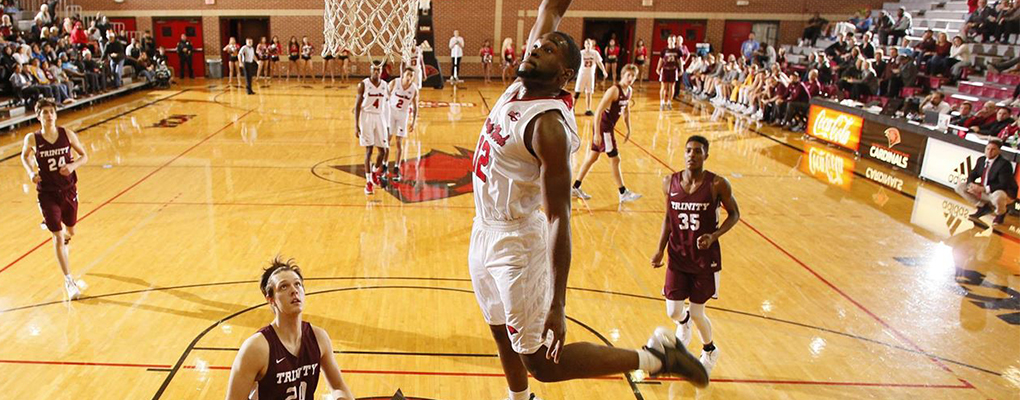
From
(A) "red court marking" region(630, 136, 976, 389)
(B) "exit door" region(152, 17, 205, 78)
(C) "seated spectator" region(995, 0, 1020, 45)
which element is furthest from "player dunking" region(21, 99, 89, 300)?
(B) "exit door" region(152, 17, 205, 78)

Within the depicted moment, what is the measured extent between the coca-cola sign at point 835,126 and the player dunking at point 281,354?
12859mm

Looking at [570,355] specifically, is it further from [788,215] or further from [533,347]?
[788,215]

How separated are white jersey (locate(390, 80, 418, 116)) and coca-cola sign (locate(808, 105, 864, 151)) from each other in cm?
842

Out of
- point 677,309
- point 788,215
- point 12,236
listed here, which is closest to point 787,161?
point 788,215

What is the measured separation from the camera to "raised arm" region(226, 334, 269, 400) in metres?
3.02

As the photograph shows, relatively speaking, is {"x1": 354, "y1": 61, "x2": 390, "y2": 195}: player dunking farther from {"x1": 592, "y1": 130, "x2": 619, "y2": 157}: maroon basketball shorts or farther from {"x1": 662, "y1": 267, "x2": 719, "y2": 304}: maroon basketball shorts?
{"x1": 662, "y1": 267, "x2": 719, "y2": 304}: maroon basketball shorts

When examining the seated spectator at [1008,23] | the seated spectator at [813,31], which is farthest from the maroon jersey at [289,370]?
the seated spectator at [813,31]

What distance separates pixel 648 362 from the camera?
3541 millimetres

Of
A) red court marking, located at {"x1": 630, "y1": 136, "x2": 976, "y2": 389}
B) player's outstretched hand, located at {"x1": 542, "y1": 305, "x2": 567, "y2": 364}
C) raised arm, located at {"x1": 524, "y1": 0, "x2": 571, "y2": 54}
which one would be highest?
raised arm, located at {"x1": 524, "y1": 0, "x2": 571, "y2": 54}

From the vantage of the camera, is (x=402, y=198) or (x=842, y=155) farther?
(x=842, y=155)

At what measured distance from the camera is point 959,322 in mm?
6102

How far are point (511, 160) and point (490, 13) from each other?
2485cm

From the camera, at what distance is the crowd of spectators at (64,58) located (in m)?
15.4

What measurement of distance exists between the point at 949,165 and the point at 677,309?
27.7ft
